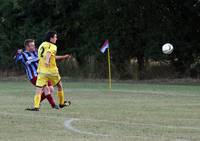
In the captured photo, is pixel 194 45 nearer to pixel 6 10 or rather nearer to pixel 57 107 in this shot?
pixel 6 10

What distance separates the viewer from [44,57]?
1694 cm

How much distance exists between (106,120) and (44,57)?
334 centimetres

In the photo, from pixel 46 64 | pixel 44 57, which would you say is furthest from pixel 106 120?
pixel 44 57

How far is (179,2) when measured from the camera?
121ft

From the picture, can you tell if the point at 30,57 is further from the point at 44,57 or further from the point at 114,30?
the point at 114,30

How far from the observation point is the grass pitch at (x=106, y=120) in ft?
38.3

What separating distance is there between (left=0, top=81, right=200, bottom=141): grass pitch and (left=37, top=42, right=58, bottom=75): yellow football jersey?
96 centimetres

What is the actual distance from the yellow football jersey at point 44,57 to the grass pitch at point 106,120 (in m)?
0.96

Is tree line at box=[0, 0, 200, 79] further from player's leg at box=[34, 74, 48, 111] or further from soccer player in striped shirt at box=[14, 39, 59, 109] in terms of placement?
player's leg at box=[34, 74, 48, 111]

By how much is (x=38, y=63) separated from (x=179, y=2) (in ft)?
67.1

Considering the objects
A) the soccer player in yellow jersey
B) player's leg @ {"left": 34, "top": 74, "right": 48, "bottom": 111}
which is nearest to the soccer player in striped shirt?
the soccer player in yellow jersey

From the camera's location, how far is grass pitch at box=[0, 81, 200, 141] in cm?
1167

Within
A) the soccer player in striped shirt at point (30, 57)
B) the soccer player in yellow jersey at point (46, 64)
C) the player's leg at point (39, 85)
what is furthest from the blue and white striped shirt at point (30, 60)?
the player's leg at point (39, 85)

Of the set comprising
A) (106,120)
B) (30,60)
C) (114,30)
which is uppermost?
(114,30)
